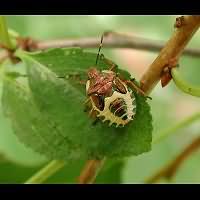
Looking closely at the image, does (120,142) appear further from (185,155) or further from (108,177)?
(108,177)

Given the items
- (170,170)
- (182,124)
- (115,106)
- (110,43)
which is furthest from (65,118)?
(170,170)

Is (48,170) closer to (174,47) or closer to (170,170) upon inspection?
(174,47)

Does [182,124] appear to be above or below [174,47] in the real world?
below

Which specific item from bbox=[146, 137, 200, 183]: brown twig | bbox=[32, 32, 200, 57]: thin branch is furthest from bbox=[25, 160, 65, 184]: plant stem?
bbox=[146, 137, 200, 183]: brown twig

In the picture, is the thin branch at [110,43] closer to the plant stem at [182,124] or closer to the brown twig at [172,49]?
the plant stem at [182,124]

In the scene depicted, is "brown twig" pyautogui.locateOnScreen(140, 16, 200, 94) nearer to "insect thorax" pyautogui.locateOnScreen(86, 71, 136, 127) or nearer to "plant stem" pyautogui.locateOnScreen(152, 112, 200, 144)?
"insect thorax" pyautogui.locateOnScreen(86, 71, 136, 127)

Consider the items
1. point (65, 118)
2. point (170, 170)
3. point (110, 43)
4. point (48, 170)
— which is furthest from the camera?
point (170, 170)
